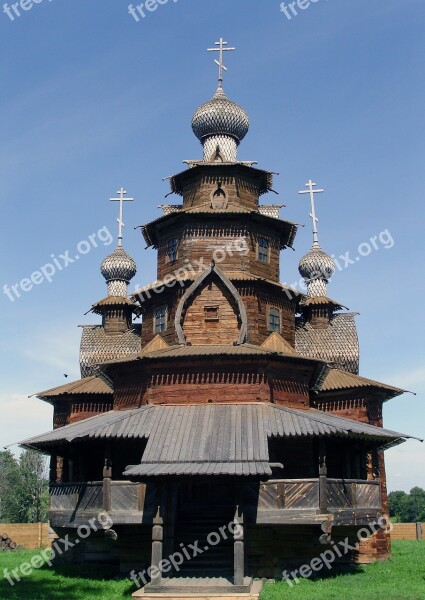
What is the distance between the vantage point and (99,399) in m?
22.7

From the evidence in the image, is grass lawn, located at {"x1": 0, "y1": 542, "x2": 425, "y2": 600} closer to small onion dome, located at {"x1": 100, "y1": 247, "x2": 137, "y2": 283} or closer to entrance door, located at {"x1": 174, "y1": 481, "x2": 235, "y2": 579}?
entrance door, located at {"x1": 174, "y1": 481, "x2": 235, "y2": 579}

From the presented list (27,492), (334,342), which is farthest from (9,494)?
(334,342)

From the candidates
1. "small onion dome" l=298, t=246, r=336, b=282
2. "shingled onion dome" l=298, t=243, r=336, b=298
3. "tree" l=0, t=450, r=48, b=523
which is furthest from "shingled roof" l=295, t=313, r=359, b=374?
"tree" l=0, t=450, r=48, b=523

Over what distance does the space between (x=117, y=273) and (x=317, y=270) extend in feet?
27.4

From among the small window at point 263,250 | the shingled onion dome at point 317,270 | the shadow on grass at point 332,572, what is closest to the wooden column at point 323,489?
the shadow on grass at point 332,572

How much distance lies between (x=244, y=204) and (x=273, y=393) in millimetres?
6672

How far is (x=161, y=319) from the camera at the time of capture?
19.7 m

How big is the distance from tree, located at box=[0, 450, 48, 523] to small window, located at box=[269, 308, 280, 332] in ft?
124

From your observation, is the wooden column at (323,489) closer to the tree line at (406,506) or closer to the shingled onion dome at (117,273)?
the shingled onion dome at (117,273)

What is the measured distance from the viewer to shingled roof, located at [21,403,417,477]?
1351cm

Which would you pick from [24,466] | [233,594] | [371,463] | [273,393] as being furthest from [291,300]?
[24,466]

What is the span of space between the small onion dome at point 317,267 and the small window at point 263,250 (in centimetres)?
743
